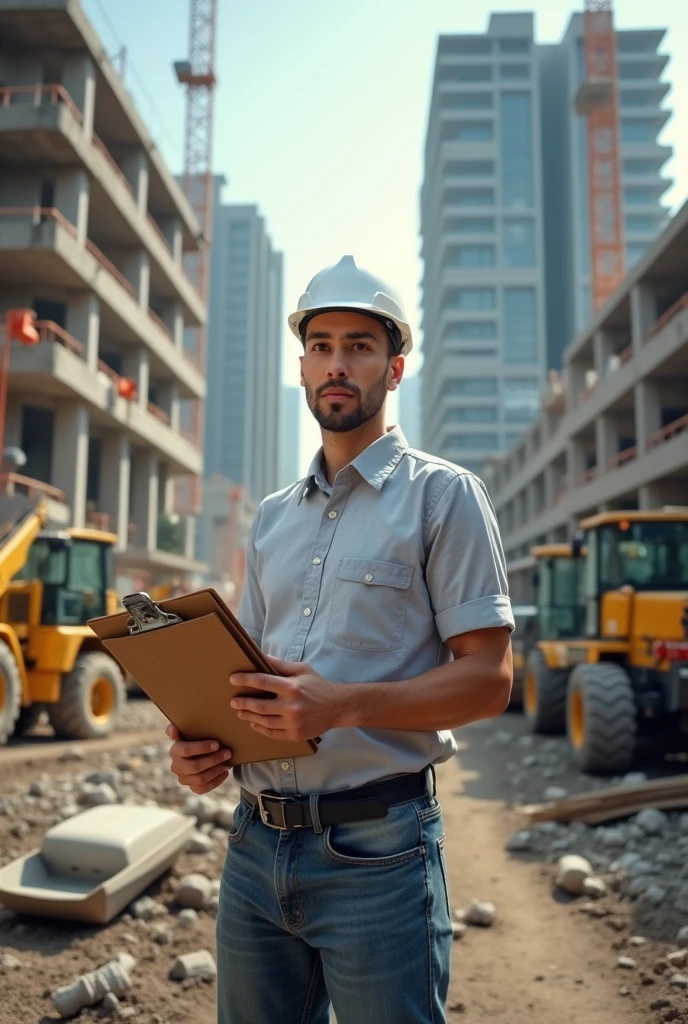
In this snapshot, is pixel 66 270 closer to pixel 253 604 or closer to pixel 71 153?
pixel 71 153

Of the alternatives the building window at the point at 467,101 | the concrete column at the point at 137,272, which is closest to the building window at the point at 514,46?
the building window at the point at 467,101

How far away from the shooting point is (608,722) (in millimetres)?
7957

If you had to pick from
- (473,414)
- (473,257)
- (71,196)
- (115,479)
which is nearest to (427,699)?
(71,196)

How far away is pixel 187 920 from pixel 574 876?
237 cm

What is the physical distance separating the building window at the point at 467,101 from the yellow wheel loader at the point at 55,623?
310ft

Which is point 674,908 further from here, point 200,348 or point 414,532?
point 200,348

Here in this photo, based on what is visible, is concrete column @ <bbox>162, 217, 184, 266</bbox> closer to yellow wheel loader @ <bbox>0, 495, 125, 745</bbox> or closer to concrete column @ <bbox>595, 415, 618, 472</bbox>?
concrete column @ <bbox>595, 415, 618, 472</bbox>

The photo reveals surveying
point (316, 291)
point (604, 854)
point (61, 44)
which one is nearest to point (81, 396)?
point (61, 44)

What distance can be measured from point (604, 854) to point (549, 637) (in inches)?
264

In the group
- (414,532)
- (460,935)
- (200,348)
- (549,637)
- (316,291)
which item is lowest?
(460,935)

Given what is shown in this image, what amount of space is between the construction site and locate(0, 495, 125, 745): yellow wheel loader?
0.04 metres

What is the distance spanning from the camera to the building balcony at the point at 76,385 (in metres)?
22.3

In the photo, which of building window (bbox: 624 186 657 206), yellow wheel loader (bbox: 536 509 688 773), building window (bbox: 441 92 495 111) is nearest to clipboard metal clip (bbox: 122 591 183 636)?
yellow wheel loader (bbox: 536 509 688 773)

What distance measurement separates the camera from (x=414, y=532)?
5.96 feet
